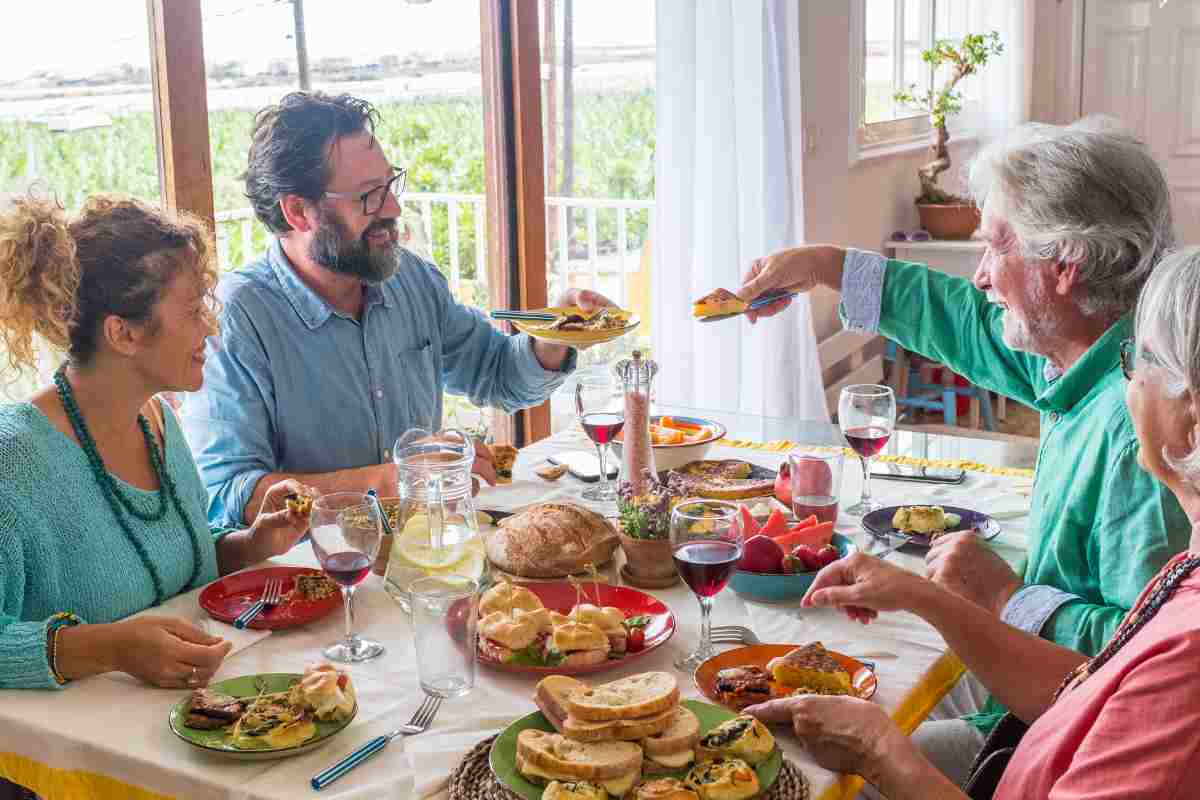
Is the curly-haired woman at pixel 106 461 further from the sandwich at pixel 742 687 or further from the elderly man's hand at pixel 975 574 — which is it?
the elderly man's hand at pixel 975 574

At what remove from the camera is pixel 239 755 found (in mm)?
1222

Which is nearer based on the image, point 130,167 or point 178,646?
point 178,646

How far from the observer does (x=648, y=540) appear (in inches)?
65.5

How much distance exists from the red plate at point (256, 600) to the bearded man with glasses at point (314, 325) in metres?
0.41

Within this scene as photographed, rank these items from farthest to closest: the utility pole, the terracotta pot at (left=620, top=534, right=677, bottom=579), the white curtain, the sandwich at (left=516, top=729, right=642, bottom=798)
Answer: the white curtain, the utility pole, the terracotta pot at (left=620, top=534, right=677, bottom=579), the sandwich at (left=516, top=729, right=642, bottom=798)

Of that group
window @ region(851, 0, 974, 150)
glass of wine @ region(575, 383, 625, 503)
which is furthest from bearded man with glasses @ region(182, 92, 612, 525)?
window @ region(851, 0, 974, 150)

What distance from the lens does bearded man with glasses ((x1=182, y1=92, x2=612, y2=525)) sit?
2.18m

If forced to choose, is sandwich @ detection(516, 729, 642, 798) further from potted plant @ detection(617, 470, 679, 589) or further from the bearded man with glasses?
the bearded man with glasses

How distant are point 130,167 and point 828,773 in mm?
1953

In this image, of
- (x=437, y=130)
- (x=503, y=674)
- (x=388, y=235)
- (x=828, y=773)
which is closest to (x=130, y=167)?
(x=388, y=235)

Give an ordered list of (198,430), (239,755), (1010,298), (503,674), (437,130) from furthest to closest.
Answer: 1. (437,130)
2. (198,430)
3. (1010,298)
4. (503,674)
5. (239,755)

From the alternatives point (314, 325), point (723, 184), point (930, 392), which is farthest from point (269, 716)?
point (930, 392)

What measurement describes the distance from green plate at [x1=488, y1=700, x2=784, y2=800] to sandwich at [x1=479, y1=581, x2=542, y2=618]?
0.24 m

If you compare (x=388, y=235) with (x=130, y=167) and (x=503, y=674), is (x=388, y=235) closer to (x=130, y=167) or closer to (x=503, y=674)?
(x=130, y=167)
